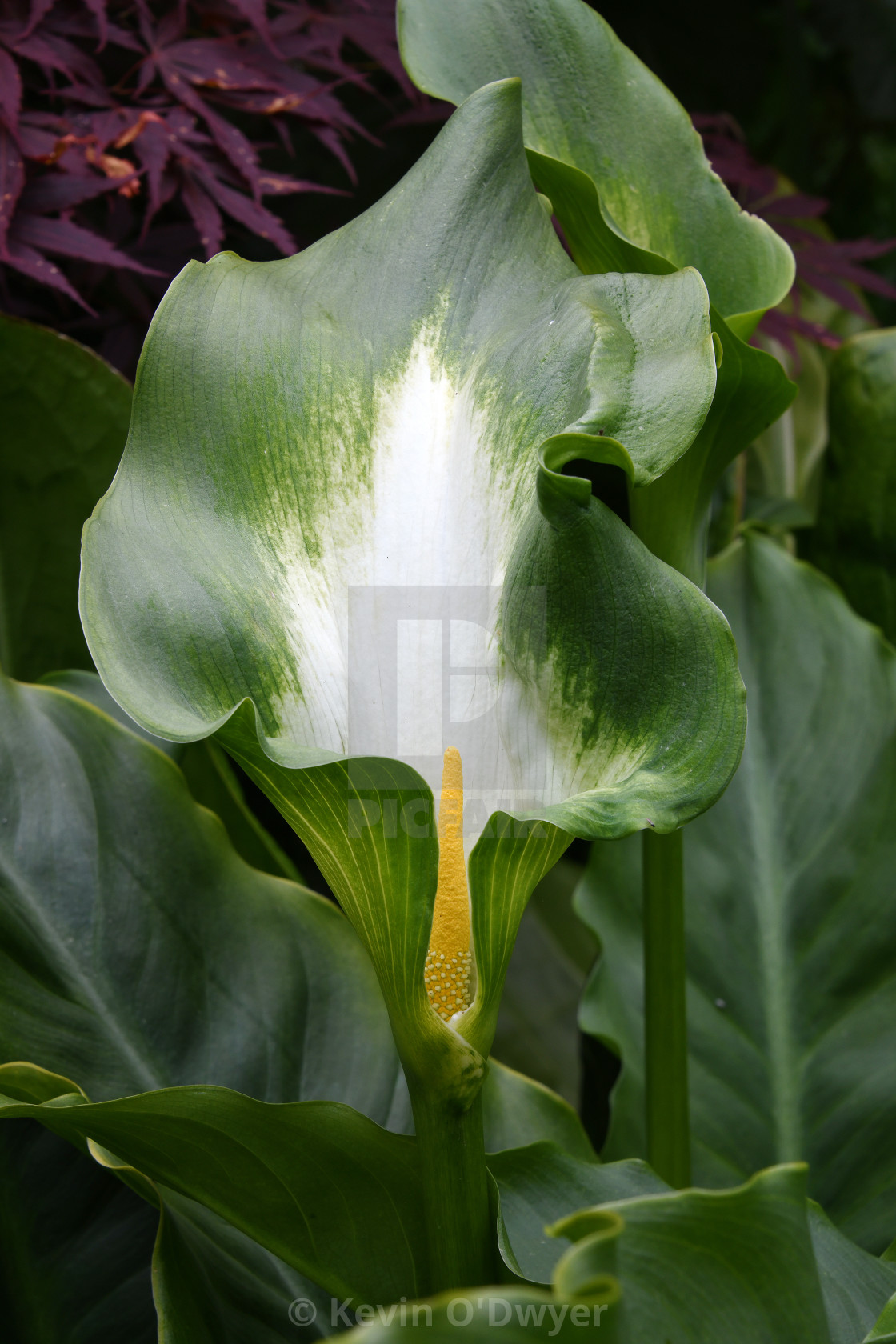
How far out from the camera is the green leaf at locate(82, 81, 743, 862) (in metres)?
0.30

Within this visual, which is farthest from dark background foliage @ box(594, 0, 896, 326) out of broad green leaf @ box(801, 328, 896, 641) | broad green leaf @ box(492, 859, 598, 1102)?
broad green leaf @ box(492, 859, 598, 1102)

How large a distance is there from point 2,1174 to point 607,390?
367 mm

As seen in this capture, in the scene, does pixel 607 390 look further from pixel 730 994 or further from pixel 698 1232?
pixel 730 994

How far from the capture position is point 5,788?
0.43 m

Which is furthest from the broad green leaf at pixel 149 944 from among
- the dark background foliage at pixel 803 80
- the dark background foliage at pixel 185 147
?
the dark background foliage at pixel 803 80

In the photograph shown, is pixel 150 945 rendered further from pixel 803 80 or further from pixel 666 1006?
pixel 803 80

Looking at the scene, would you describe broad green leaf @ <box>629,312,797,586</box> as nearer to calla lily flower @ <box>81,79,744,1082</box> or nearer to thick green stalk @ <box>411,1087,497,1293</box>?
calla lily flower @ <box>81,79,744,1082</box>

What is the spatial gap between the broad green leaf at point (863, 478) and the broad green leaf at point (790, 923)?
0.12 metres

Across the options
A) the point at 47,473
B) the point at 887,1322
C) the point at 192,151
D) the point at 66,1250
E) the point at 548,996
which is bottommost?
the point at 548,996

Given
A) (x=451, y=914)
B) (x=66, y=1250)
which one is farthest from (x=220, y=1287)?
(x=451, y=914)

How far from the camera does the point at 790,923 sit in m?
0.56

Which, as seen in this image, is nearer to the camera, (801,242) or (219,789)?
(219,789)

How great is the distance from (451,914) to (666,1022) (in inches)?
6.9

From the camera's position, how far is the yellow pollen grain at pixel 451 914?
1.08 feet
